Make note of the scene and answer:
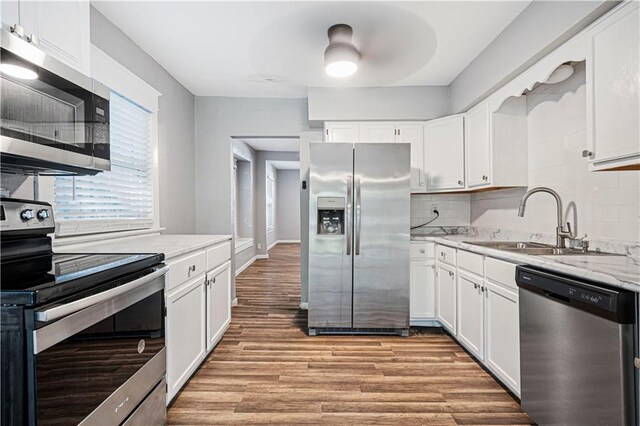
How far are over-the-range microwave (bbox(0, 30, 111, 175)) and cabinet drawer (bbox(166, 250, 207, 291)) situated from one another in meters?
0.65

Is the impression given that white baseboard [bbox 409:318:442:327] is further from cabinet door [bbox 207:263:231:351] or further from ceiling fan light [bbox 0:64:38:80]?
ceiling fan light [bbox 0:64:38:80]

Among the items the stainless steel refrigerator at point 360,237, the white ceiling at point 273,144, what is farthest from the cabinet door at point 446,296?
the white ceiling at point 273,144

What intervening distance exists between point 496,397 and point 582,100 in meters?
1.93

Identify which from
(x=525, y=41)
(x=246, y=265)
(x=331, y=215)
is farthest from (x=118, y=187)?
(x=246, y=265)

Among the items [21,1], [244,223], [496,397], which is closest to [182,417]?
[496,397]

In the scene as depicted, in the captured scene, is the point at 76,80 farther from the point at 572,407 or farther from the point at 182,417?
the point at 572,407

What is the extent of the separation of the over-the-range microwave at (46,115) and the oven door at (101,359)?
55 centimetres

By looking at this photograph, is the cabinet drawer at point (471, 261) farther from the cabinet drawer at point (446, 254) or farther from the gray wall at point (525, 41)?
the gray wall at point (525, 41)

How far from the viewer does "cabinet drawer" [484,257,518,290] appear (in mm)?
1945

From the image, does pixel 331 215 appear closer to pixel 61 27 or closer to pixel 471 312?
pixel 471 312

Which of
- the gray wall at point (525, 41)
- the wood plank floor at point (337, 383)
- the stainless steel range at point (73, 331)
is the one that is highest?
the gray wall at point (525, 41)

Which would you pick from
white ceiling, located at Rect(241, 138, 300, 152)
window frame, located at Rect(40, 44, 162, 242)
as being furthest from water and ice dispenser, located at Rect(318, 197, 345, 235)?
white ceiling, located at Rect(241, 138, 300, 152)

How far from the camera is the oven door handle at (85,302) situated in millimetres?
954

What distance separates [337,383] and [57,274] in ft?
5.74
